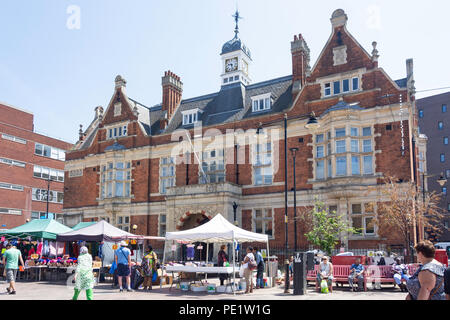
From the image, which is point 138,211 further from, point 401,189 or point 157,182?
point 401,189

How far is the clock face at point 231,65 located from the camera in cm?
3953

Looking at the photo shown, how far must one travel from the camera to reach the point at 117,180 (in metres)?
37.1

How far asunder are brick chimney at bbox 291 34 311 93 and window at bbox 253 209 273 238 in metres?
9.15

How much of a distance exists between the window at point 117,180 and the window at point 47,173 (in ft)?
78.4

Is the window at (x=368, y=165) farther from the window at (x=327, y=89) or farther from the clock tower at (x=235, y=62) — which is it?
the clock tower at (x=235, y=62)

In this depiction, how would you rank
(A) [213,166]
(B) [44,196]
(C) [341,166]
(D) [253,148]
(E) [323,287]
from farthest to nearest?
(B) [44,196]
(A) [213,166]
(D) [253,148]
(C) [341,166]
(E) [323,287]

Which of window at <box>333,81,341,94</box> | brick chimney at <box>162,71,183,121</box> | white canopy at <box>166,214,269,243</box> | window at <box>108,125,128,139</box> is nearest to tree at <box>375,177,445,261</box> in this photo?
window at <box>333,81,341,94</box>

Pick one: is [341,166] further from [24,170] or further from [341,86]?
[24,170]

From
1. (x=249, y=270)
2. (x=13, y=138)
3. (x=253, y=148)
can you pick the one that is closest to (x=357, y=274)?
(x=249, y=270)

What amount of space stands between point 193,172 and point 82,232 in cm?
1310

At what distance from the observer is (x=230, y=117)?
111ft

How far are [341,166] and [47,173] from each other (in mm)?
44714

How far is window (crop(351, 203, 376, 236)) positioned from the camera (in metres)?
26.1

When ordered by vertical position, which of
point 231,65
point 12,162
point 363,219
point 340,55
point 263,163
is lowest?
point 363,219
